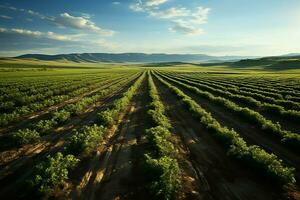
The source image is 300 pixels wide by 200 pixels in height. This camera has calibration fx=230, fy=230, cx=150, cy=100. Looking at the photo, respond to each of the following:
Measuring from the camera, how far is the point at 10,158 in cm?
1142

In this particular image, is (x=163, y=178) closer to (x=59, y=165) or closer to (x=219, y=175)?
(x=219, y=175)

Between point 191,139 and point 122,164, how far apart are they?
504 cm

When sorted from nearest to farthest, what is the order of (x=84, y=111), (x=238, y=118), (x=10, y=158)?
(x=10, y=158) < (x=238, y=118) < (x=84, y=111)

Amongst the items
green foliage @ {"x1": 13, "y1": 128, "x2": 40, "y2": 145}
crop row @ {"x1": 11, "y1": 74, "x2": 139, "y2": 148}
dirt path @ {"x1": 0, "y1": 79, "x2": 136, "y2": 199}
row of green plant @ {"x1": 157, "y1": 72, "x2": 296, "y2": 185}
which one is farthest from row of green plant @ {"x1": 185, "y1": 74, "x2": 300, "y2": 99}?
green foliage @ {"x1": 13, "y1": 128, "x2": 40, "y2": 145}

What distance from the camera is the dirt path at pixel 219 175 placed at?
8.24 metres

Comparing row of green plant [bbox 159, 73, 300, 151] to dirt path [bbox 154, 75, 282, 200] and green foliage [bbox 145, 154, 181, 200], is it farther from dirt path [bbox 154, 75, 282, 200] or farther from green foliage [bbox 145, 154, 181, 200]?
green foliage [bbox 145, 154, 181, 200]

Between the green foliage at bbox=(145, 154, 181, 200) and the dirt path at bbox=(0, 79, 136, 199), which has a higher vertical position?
the green foliage at bbox=(145, 154, 181, 200)

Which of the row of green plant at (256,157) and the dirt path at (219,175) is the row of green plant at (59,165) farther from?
the row of green plant at (256,157)

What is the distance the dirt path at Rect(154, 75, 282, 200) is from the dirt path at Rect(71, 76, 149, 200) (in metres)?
2.56

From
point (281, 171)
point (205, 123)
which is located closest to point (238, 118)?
point (205, 123)

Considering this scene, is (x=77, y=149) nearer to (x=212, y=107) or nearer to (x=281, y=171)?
(x=281, y=171)

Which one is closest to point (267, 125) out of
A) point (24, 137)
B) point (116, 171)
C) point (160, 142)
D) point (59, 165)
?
point (160, 142)

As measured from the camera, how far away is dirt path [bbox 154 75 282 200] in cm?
824

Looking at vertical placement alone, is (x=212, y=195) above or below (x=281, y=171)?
below
